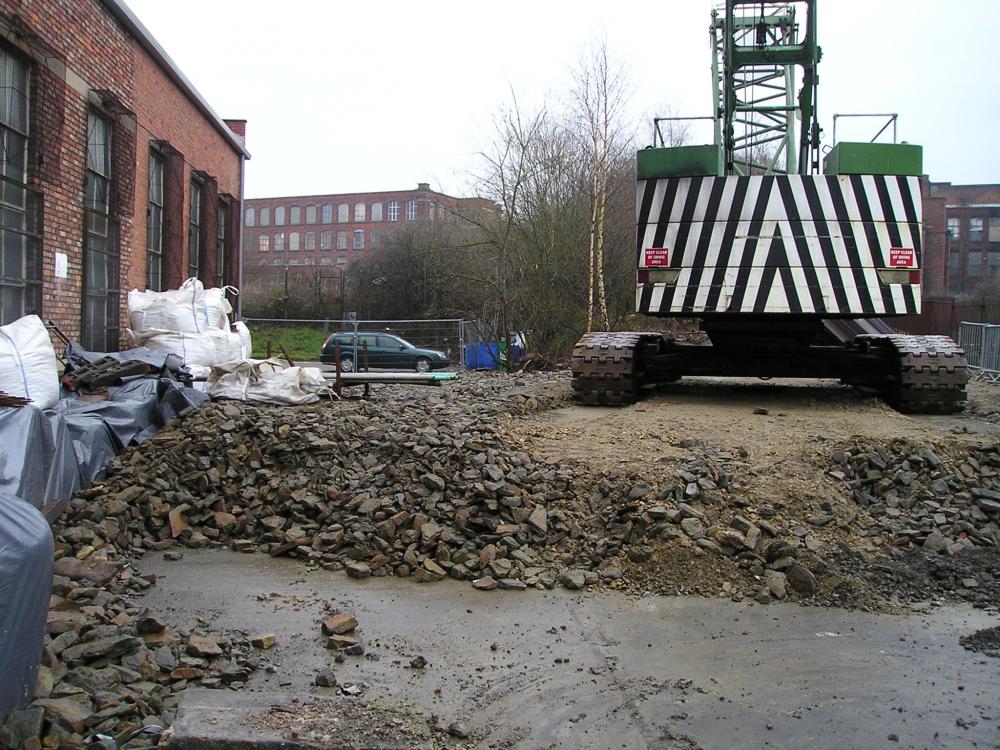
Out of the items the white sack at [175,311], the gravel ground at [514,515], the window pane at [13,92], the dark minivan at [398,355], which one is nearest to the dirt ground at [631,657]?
the gravel ground at [514,515]

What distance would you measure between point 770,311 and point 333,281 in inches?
1319

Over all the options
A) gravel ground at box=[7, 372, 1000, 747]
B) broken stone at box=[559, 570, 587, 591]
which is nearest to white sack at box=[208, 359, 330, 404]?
gravel ground at box=[7, 372, 1000, 747]

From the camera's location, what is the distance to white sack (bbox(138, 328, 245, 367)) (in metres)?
10.9

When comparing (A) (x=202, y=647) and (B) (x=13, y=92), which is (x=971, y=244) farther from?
(A) (x=202, y=647)

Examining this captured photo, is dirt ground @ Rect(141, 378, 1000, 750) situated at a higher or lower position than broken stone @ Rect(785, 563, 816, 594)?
lower

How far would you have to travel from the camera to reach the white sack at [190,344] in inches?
429

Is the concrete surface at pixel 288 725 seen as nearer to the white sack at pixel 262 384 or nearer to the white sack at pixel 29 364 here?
the white sack at pixel 29 364

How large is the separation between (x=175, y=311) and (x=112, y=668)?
28.8 feet

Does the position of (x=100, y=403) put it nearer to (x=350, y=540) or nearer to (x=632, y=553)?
(x=350, y=540)

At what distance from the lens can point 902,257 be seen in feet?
28.5

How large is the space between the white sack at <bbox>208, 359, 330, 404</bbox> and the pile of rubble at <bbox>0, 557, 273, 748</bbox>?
14.8 ft

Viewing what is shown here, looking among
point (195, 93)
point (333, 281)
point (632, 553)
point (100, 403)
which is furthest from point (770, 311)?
point (333, 281)

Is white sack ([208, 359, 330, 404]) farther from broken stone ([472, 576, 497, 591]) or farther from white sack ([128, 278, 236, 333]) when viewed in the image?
broken stone ([472, 576, 497, 591])

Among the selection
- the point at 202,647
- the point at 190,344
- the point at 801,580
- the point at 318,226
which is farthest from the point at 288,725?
the point at 318,226
